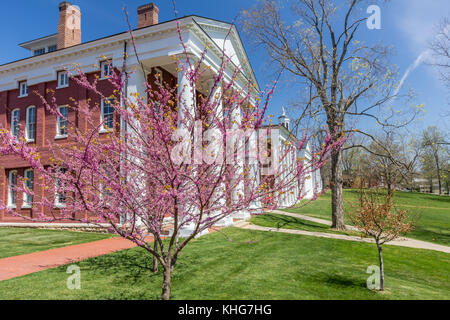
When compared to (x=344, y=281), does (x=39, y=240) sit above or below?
below

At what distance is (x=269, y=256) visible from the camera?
8102mm

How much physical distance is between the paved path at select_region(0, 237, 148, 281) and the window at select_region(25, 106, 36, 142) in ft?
31.0

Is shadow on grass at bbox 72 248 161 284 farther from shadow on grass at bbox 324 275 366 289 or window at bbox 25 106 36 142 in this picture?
window at bbox 25 106 36 142

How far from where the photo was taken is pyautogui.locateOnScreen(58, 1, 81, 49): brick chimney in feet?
53.0

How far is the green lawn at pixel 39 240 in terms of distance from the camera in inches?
355

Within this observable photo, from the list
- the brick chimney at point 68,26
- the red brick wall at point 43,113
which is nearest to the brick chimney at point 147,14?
the red brick wall at point 43,113

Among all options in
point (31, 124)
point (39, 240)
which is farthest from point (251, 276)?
point (31, 124)

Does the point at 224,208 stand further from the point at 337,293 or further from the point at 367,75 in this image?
the point at 367,75

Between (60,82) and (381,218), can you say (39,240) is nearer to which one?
(60,82)

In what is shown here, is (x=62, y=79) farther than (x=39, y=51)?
No

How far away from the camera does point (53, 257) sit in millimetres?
7816

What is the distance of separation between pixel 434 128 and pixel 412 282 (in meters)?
47.8

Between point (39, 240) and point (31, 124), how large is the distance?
27.0 ft

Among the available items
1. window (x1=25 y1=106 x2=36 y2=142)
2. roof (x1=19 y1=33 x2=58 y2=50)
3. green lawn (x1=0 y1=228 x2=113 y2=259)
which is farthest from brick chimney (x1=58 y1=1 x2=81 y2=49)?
green lawn (x1=0 y1=228 x2=113 y2=259)
